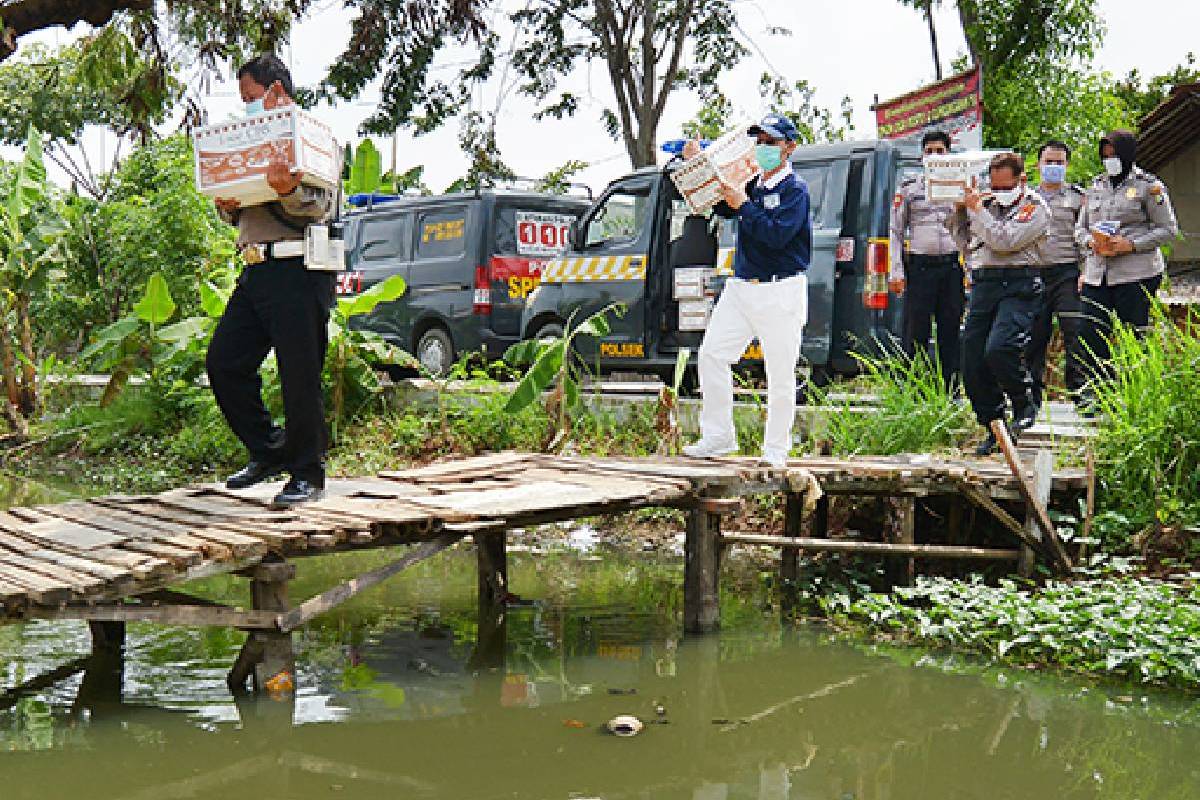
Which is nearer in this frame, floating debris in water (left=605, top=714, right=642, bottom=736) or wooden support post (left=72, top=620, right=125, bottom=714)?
floating debris in water (left=605, top=714, right=642, bottom=736)

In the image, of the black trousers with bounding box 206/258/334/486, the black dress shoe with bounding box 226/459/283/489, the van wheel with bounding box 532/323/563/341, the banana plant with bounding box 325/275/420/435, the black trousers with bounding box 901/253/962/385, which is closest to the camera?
the black trousers with bounding box 206/258/334/486

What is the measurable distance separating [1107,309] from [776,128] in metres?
3.11

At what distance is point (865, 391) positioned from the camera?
336 inches

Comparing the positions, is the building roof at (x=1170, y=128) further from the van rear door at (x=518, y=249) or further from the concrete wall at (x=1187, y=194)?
the van rear door at (x=518, y=249)

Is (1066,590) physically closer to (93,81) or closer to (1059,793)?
(1059,793)

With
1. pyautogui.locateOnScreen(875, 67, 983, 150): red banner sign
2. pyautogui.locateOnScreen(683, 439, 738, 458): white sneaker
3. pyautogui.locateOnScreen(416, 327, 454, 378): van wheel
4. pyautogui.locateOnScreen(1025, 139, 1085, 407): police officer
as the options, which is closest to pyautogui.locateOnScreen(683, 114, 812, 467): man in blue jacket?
pyautogui.locateOnScreen(683, 439, 738, 458): white sneaker

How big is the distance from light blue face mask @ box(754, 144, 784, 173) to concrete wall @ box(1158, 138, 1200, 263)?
11360mm

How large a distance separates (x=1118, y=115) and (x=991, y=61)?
1775 mm

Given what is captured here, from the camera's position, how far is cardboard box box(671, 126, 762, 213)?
5.77 m

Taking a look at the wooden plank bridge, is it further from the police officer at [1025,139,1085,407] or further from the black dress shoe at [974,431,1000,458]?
the police officer at [1025,139,1085,407]

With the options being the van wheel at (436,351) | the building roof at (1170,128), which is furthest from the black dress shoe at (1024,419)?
the building roof at (1170,128)

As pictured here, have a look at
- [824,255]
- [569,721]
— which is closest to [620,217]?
[824,255]

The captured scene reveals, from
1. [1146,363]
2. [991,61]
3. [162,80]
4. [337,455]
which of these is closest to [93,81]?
[162,80]

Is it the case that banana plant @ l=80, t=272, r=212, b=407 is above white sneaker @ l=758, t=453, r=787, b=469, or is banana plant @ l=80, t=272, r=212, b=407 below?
above
